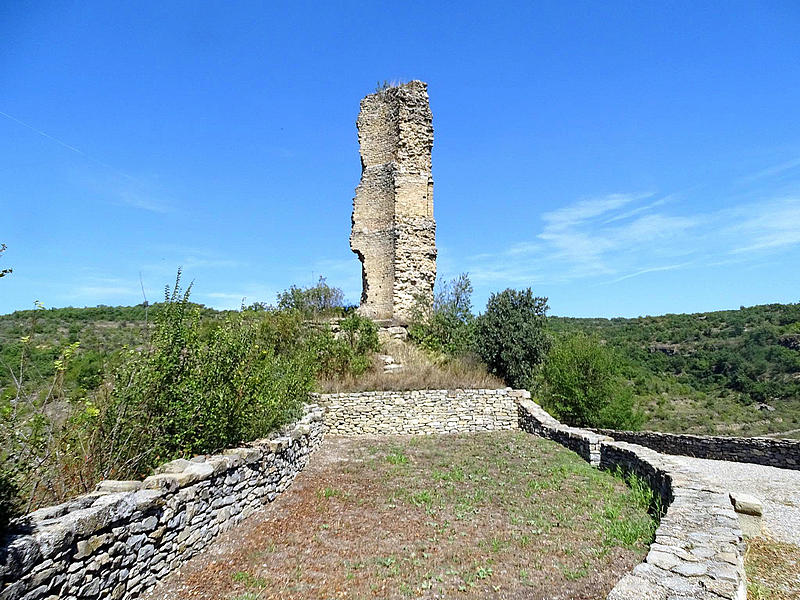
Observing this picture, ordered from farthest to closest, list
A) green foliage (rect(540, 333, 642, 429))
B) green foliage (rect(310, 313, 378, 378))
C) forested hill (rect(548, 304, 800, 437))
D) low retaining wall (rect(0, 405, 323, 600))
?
forested hill (rect(548, 304, 800, 437)), green foliage (rect(540, 333, 642, 429)), green foliage (rect(310, 313, 378, 378)), low retaining wall (rect(0, 405, 323, 600))

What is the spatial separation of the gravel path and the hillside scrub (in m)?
8.63

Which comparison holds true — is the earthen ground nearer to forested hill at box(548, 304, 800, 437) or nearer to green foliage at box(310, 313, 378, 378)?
green foliage at box(310, 313, 378, 378)

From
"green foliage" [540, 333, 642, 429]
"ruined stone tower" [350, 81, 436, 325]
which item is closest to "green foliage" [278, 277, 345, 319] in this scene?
"ruined stone tower" [350, 81, 436, 325]

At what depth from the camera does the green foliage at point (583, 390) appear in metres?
21.2

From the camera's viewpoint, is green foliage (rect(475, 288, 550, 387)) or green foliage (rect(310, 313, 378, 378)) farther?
green foliage (rect(475, 288, 550, 387))

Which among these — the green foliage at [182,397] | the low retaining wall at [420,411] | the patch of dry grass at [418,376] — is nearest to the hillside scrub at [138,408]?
the green foliage at [182,397]

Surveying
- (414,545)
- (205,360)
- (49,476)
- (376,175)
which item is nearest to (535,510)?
(414,545)

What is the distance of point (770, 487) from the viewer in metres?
11.9

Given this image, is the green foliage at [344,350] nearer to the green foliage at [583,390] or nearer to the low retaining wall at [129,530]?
the green foliage at [583,390]

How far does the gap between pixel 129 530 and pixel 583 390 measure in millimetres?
19541

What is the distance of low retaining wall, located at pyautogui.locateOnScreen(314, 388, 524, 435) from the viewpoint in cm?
1523

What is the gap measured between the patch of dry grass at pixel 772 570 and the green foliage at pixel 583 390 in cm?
1353

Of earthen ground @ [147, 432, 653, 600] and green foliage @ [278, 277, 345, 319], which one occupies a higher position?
green foliage @ [278, 277, 345, 319]

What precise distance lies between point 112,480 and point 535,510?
5416 millimetres
